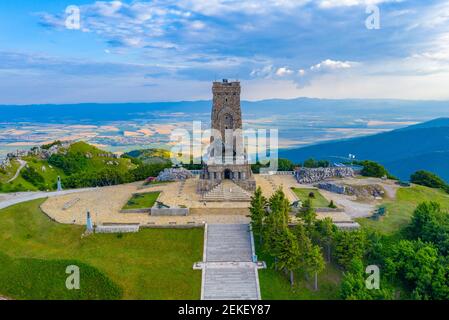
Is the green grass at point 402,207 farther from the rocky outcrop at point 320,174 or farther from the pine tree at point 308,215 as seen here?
the rocky outcrop at point 320,174

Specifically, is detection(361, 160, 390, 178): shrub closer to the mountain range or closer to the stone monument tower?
the stone monument tower

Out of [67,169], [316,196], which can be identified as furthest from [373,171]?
[67,169]

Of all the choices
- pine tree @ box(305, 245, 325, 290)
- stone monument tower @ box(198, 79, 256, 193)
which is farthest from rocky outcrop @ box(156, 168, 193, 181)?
pine tree @ box(305, 245, 325, 290)

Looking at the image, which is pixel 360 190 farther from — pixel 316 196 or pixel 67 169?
pixel 67 169

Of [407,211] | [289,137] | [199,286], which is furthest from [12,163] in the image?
[289,137]

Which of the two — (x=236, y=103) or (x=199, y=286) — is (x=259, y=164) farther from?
(x=199, y=286)

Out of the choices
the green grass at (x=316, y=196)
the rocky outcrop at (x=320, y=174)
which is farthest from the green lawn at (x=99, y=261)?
the rocky outcrop at (x=320, y=174)
